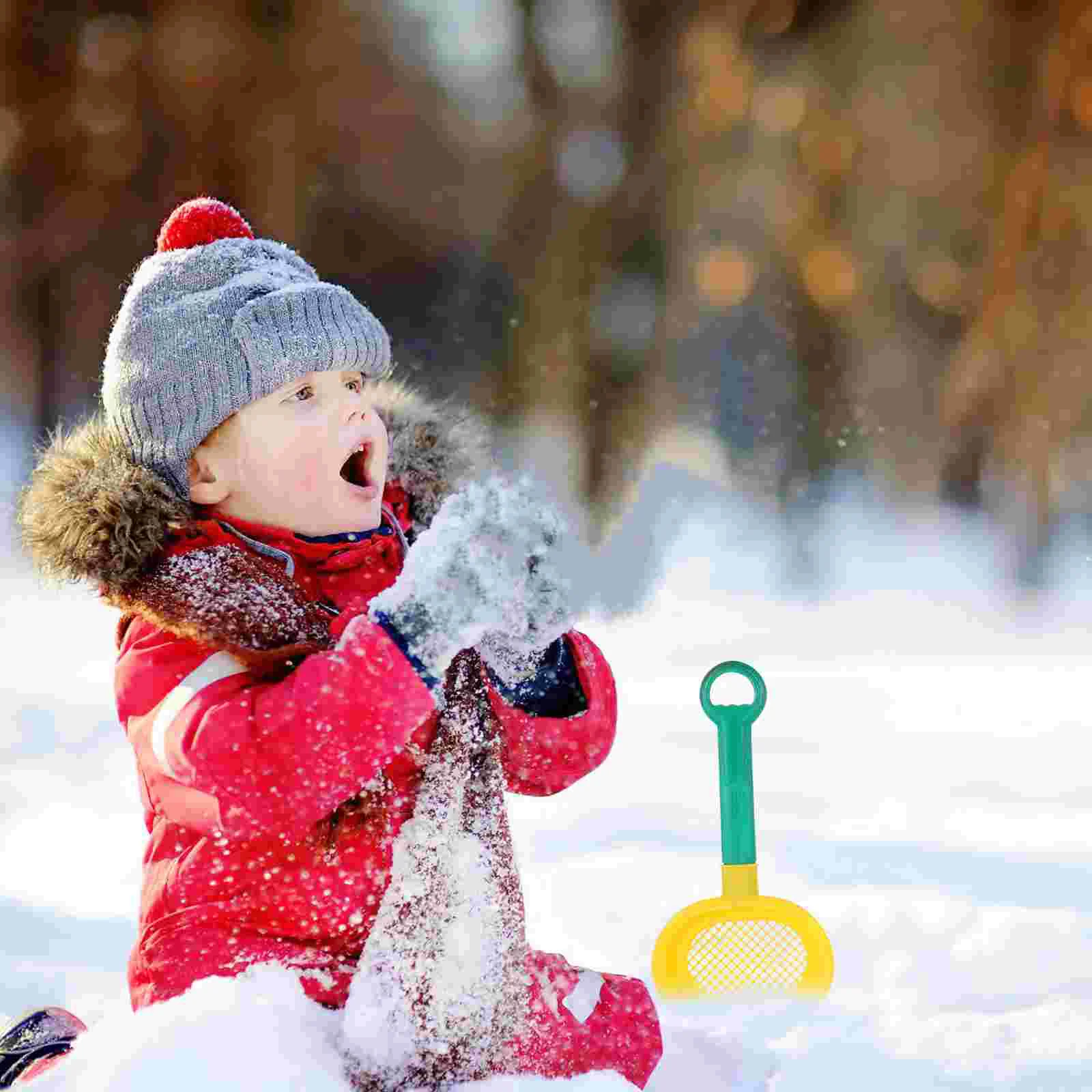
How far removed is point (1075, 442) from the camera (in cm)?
288

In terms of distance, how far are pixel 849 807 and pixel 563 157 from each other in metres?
1.36

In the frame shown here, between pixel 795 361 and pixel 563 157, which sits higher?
pixel 563 157

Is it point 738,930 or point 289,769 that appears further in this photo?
point 738,930

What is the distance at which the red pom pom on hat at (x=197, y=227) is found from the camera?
0.98 meters

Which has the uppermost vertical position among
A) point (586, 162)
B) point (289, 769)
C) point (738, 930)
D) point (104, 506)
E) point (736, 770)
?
point (586, 162)

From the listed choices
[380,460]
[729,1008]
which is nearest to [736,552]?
[729,1008]

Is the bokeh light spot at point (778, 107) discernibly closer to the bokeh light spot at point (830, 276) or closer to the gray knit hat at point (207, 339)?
the bokeh light spot at point (830, 276)

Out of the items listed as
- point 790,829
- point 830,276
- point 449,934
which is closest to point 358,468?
point 449,934

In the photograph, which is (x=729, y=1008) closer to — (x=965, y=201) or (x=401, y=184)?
(x=401, y=184)

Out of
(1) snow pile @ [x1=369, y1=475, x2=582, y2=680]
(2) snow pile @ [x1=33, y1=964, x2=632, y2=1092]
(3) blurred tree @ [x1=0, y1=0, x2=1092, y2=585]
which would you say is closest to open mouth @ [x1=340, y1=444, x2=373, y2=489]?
(1) snow pile @ [x1=369, y1=475, x2=582, y2=680]

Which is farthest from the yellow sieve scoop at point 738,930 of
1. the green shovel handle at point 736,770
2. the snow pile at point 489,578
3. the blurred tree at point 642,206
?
the blurred tree at point 642,206

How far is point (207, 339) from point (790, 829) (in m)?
1.29

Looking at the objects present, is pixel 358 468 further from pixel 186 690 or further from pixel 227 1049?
pixel 227 1049

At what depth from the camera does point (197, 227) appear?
0.98m
